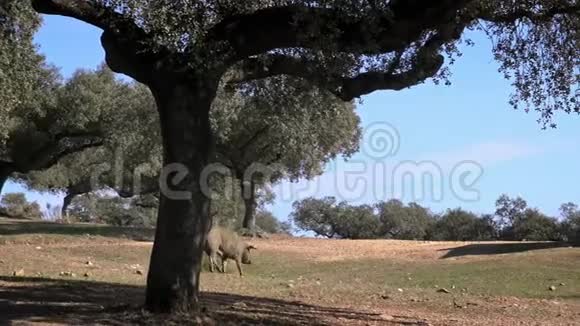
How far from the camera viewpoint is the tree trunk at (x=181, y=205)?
9406 millimetres

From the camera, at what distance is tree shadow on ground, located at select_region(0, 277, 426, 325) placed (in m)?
9.40

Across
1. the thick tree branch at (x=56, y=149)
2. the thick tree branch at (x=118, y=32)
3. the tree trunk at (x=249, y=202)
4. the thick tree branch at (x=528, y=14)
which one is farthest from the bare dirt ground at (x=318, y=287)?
the tree trunk at (x=249, y=202)

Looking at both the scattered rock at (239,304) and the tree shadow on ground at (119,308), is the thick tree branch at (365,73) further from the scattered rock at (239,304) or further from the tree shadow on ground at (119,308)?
the scattered rock at (239,304)

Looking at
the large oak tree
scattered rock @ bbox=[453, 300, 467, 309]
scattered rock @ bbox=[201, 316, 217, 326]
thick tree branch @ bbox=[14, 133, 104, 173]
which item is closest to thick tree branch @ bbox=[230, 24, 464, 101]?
the large oak tree

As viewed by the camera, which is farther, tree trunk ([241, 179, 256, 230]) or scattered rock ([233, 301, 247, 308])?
tree trunk ([241, 179, 256, 230])

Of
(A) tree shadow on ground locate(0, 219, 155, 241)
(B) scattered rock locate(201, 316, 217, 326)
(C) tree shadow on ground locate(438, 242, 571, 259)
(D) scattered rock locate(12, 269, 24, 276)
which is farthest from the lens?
(A) tree shadow on ground locate(0, 219, 155, 241)

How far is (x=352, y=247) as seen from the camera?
31.0 m

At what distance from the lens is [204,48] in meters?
9.20

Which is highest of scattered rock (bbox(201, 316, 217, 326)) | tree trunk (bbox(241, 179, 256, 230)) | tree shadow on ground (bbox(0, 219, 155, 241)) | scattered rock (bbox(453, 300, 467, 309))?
tree trunk (bbox(241, 179, 256, 230))

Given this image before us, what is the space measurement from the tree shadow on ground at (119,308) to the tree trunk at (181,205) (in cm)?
35

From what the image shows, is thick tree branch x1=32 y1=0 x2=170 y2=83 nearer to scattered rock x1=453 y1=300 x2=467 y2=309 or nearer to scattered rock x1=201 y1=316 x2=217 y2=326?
scattered rock x1=201 y1=316 x2=217 y2=326

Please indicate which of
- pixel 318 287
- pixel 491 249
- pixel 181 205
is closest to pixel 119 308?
pixel 181 205

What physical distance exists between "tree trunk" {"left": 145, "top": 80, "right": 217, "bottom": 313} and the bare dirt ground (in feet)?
1.18

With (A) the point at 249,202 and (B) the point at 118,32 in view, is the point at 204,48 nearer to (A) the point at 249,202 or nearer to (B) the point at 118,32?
(B) the point at 118,32
